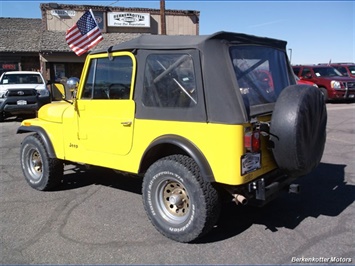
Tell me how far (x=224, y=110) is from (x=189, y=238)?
1278 millimetres

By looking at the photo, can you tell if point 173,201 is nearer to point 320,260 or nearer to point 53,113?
point 320,260

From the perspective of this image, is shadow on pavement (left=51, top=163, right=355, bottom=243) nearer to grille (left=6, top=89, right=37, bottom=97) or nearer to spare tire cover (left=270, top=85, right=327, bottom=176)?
spare tire cover (left=270, top=85, right=327, bottom=176)

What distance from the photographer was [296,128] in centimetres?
308

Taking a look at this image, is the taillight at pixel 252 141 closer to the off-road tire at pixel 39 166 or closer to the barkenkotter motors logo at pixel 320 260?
the barkenkotter motors logo at pixel 320 260

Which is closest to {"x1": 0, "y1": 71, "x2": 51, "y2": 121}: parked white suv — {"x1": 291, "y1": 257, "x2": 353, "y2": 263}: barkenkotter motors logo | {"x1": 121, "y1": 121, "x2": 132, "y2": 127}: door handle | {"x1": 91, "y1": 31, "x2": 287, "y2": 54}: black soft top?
{"x1": 91, "y1": 31, "x2": 287, "y2": 54}: black soft top

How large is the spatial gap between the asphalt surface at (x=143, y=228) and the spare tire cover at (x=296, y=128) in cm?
75

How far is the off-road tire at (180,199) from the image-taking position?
10.6 feet

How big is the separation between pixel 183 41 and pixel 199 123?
0.85 m

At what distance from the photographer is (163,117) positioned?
3.50 m

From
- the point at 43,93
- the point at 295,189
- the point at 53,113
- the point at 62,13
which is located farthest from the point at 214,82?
the point at 62,13

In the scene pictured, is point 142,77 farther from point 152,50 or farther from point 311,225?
point 311,225

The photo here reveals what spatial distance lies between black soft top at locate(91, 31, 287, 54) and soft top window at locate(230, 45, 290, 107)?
74mm

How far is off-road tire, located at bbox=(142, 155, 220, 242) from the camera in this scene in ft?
10.6

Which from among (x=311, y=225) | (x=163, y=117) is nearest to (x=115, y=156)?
(x=163, y=117)
